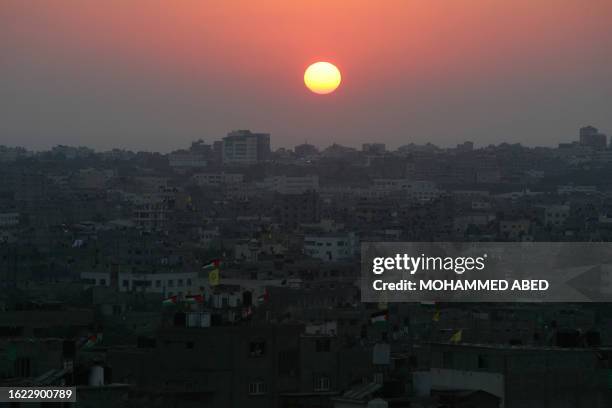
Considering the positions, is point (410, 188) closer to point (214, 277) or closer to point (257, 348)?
point (214, 277)

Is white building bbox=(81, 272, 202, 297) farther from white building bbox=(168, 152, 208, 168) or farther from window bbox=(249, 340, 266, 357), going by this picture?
white building bbox=(168, 152, 208, 168)

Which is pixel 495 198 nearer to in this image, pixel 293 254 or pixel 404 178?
pixel 404 178

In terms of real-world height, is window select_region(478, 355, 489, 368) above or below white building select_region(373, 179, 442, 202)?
below

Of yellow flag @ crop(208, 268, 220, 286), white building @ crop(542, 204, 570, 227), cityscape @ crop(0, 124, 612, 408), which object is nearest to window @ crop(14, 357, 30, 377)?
cityscape @ crop(0, 124, 612, 408)

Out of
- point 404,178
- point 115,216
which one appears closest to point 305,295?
point 115,216

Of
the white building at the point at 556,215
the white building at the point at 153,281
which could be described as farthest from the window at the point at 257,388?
the white building at the point at 556,215

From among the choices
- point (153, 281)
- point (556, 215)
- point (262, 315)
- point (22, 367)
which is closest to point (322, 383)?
point (22, 367)
